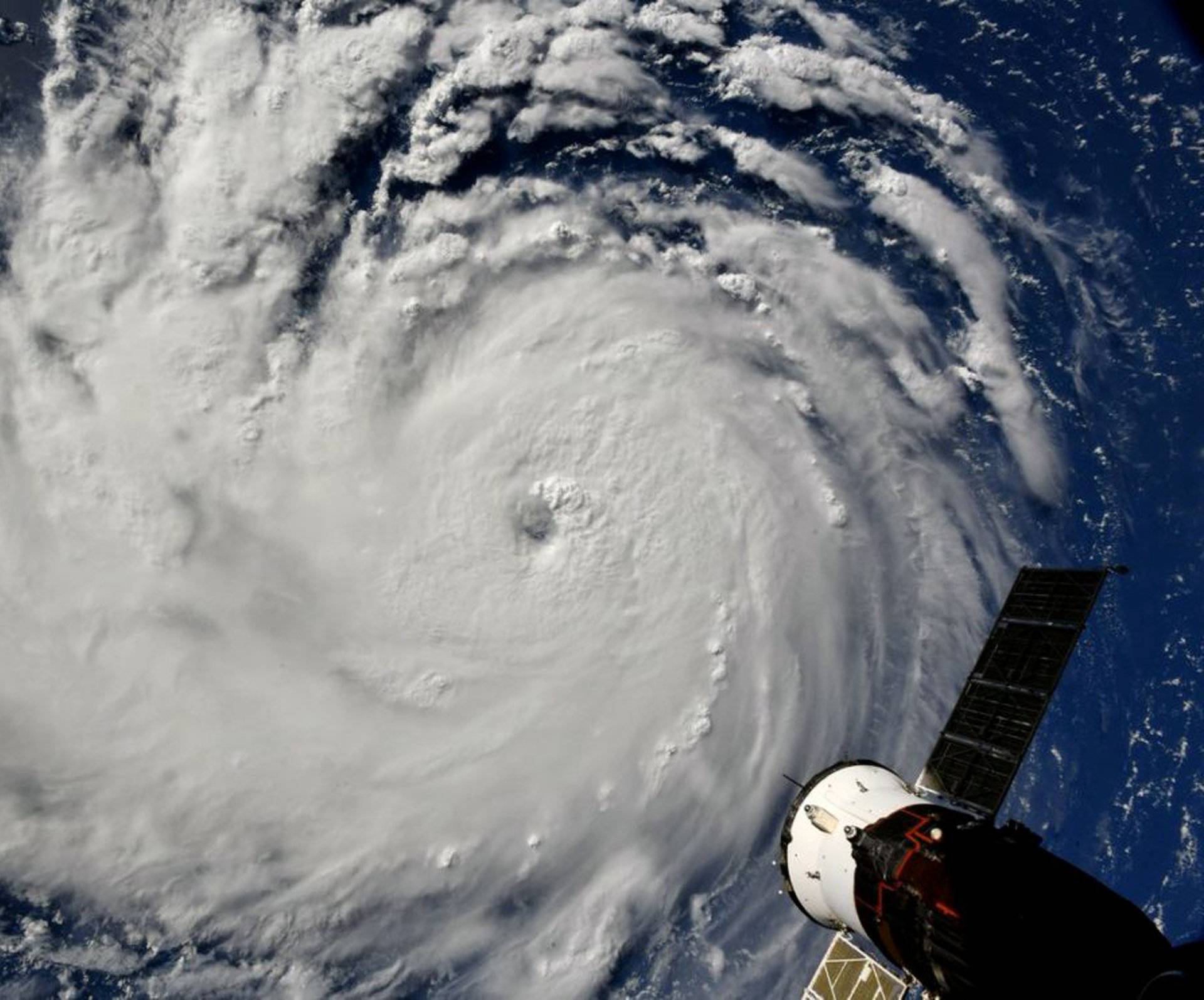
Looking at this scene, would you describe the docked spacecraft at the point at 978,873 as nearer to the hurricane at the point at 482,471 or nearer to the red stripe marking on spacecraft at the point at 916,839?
the red stripe marking on spacecraft at the point at 916,839

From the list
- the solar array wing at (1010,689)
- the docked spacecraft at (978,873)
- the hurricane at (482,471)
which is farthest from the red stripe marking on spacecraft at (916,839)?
the hurricane at (482,471)

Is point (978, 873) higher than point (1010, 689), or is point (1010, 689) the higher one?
point (978, 873)

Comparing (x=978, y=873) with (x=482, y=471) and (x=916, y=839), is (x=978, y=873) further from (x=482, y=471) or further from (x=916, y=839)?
(x=482, y=471)

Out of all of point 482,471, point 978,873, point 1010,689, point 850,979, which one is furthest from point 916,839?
point 482,471

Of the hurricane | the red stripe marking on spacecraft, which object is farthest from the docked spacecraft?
the hurricane

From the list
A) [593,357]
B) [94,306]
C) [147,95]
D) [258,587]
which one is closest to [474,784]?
[258,587]

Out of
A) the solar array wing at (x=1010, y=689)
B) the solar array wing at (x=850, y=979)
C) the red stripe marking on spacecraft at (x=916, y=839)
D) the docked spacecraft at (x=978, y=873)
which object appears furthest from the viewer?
the solar array wing at (x=1010, y=689)

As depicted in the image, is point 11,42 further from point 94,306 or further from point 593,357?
point 593,357
